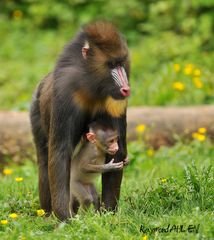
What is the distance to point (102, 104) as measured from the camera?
5527 millimetres

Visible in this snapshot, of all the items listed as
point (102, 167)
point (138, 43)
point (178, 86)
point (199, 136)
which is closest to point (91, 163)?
point (102, 167)

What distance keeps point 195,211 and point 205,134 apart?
382cm

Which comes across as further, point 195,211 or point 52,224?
point 52,224

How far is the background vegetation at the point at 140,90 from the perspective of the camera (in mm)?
5277

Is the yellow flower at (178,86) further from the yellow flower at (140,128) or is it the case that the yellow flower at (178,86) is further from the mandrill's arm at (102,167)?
the mandrill's arm at (102,167)

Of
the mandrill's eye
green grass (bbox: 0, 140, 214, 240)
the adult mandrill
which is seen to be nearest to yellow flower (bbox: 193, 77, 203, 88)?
green grass (bbox: 0, 140, 214, 240)

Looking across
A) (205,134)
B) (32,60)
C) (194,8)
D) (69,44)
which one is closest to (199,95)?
(205,134)

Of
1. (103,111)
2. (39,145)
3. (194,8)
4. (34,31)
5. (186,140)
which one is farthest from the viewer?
(34,31)

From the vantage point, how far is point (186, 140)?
29.0 ft

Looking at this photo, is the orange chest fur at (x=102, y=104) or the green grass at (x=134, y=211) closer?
the green grass at (x=134, y=211)

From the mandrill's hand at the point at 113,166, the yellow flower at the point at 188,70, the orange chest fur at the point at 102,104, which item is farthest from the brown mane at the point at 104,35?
the yellow flower at the point at 188,70

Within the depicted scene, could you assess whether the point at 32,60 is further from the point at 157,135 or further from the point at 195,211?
the point at 195,211

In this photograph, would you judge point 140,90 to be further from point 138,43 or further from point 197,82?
point 138,43

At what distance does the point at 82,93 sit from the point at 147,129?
352 centimetres
